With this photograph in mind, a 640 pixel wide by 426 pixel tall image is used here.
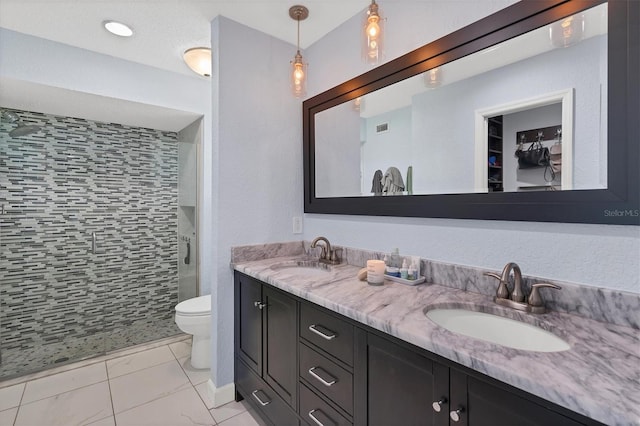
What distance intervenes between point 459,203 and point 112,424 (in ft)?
7.40

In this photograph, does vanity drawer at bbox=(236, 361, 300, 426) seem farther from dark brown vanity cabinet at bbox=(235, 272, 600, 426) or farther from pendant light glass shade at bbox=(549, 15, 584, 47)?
pendant light glass shade at bbox=(549, 15, 584, 47)

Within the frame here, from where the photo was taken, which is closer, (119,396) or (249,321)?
(249,321)

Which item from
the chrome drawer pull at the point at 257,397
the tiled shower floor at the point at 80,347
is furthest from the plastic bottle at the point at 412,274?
the tiled shower floor at the point at 80,347

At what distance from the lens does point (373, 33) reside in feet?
4.20

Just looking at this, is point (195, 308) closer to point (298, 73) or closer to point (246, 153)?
point (246, 153)

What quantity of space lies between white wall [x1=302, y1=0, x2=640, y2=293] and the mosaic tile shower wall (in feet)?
6.59

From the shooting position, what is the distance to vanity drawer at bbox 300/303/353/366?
3.81 ft

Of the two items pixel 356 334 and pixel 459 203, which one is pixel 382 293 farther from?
pixel 459 203

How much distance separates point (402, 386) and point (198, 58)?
246 cm

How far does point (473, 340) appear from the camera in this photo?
86 cm

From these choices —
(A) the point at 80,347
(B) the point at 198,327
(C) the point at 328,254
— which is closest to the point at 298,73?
(C) the point at 328,254

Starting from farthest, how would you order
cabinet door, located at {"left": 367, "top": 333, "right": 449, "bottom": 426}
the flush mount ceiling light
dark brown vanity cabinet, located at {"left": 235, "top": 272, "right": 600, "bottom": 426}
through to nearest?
the flush mount ceiling light < cabinet door, located at {"left": 367, "top": 333, "right": 449, "bottom": 426} < dark brown vanity cabinet, located at {"left": 235, "top": 272, "right": 600, "bottom": 426}

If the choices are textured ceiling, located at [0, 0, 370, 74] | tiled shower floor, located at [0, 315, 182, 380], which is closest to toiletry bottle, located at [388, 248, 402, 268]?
textured ceiling, located at [0, 0, 370, 74]

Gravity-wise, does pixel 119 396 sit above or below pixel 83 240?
below
